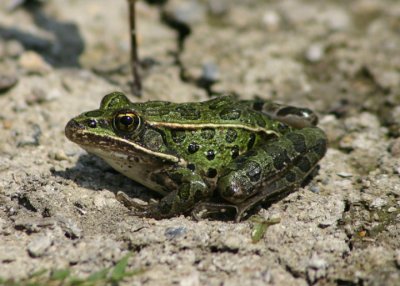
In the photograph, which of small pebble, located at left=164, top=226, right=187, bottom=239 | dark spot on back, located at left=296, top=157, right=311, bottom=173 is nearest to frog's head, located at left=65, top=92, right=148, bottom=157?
small pebble, located at left=164, top=226, right=187, bottom=239

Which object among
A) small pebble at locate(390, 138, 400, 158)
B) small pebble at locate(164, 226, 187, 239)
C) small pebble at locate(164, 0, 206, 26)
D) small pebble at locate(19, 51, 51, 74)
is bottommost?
small pebble at locate(164, 226, 187, 239)

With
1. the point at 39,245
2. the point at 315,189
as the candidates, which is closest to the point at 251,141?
the point at 315,189

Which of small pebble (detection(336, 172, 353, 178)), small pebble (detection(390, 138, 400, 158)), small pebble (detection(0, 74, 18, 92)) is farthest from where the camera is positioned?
small pebble (detection(0, 74, 18, 92))

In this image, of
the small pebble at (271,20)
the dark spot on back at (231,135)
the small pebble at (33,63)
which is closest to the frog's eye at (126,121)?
the dark spot on back at (231,135)

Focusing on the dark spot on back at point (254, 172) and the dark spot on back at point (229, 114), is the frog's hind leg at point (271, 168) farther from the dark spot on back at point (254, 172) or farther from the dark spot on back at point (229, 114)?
the dark spot on back at point (229, 114)

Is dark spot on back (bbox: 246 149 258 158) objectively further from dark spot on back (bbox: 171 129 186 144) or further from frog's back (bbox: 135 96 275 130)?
dark spot on back (bbox: 171 129 186 144)

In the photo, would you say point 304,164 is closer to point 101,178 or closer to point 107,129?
point 107,129
